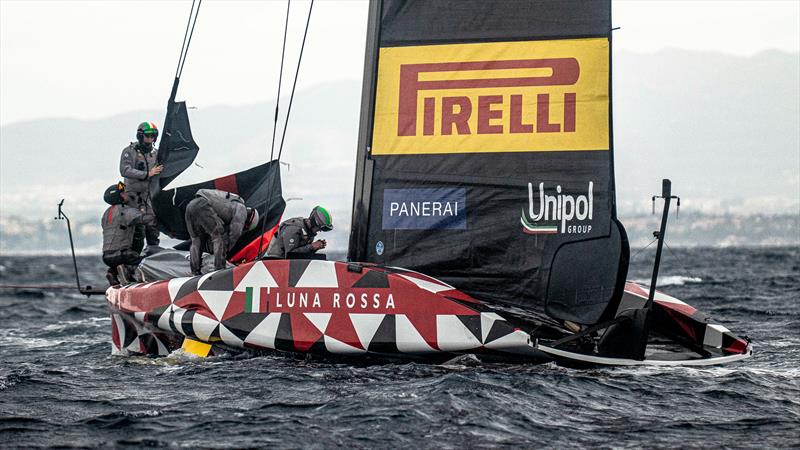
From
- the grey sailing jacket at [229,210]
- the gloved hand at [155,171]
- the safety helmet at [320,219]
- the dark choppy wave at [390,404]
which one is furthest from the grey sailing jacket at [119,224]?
the safety helmet at [320,219]

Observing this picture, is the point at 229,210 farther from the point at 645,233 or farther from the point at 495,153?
the point at 645,233

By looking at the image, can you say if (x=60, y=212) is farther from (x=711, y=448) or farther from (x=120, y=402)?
(x=711, y=448)

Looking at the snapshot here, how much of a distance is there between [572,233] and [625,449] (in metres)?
2.70

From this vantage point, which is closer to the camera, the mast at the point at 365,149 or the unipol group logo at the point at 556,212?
the unipol group logo at the point at 556,212

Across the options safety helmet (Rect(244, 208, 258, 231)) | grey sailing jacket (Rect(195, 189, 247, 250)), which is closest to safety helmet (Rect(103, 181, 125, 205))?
grey sailing jacket (Rect(195, 189, 247, 250))

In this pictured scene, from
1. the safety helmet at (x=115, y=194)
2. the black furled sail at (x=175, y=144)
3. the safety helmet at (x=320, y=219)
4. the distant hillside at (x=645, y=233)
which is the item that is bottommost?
the safety helmet at (x=320, y=219)

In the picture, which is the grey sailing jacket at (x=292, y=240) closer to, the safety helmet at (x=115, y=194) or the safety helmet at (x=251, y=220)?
the safety helmet at (x=251, y=220)

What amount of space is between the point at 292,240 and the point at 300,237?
87 millimetres

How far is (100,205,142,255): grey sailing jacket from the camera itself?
33.6ft

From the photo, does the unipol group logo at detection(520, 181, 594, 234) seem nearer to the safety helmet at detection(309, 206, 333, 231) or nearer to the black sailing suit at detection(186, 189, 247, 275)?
the safety helmet at detection(309, 206, 333, 231)

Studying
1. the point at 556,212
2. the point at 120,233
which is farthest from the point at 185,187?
the point at 556,212

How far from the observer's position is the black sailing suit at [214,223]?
9398 mm

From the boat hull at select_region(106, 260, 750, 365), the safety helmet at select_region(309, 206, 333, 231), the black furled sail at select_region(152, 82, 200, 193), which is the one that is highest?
the black furled sail at select_region(152, 82, 200, 193)

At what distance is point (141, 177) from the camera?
1030 cm
